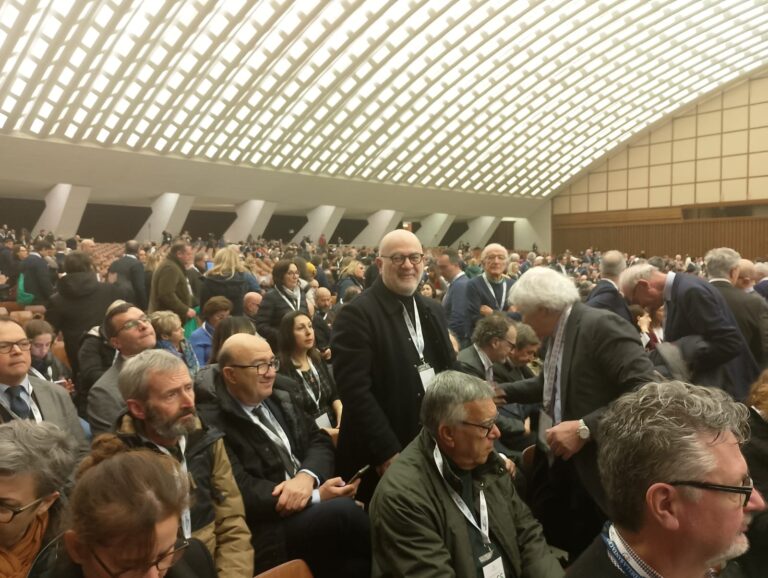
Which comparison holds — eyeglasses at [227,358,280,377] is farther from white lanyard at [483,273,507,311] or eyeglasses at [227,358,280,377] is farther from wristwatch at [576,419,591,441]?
white lanyard at [483,273,507,311]

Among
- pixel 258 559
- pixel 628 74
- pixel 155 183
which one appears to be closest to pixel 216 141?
pixel 155 183

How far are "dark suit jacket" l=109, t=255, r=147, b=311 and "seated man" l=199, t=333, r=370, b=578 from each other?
436 cm

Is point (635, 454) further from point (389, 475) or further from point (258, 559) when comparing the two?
point (258, 559)

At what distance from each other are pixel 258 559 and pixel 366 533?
0.48 m

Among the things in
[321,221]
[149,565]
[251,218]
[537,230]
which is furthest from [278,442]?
[537,230]

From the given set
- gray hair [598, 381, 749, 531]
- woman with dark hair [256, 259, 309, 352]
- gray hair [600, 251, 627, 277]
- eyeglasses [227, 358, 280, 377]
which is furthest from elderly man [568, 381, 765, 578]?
woman with dark hair [256, 259, 309, 352]

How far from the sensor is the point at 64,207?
23984 millimetres

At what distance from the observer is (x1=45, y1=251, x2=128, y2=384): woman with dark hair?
18.6 feet

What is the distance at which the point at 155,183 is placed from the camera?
2556 cm

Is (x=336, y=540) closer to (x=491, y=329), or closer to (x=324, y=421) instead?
(x=324, y=421)

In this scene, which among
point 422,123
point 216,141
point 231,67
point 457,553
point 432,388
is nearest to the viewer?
point 457,553

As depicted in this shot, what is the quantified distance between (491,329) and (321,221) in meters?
28.1

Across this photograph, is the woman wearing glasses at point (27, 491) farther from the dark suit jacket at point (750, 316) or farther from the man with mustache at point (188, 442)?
the dark suit jacket at point (750, 316)

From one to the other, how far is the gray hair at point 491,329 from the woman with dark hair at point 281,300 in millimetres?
1782
